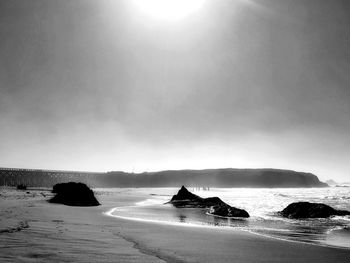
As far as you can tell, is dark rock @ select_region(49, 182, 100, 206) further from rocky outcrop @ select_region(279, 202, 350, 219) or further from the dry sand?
rocky outcrop @ select_region(279, 202, 350, 219)

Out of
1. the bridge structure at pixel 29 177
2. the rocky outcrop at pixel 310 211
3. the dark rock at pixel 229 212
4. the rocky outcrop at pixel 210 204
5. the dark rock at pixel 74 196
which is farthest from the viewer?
the bridge structure at pixel 29 177

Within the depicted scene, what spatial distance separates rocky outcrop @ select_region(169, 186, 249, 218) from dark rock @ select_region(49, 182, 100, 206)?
1070 cm

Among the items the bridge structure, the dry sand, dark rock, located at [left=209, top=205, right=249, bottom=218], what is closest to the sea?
dark rock, located at [left=209, top=205, right=249, bottom=218]

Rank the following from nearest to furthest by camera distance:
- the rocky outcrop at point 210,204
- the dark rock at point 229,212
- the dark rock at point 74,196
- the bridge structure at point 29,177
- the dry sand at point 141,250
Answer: the dry sand at point 141,250, the dark rock at point 229,212, the rocky outcrop at point 210,204, the dark rock at point 74,196, the bridge structure at point 29,177

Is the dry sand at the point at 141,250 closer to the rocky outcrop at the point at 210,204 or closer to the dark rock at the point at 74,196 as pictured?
the rocky outcrop at the point at 210,204

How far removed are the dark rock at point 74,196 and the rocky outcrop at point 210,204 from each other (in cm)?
1070

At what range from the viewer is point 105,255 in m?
6.69

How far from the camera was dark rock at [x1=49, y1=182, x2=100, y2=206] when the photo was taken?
85.7 ft

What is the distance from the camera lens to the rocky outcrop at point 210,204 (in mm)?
22839

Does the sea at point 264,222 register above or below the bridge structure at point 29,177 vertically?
below

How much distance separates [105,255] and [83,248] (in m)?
0.91

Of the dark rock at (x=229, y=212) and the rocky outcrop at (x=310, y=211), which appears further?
the rocky outcrop at (x=310, y=211)

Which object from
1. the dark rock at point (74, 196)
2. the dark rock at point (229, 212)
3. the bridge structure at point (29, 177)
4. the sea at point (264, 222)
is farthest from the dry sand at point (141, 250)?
the bridge structure at point (29, 177)

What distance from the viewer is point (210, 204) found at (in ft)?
108
